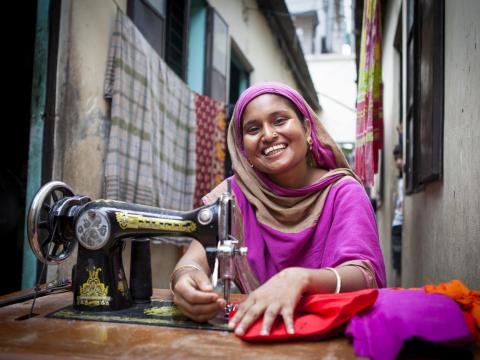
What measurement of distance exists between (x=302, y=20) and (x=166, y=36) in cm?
1111

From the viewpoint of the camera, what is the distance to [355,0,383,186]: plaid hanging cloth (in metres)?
2.88

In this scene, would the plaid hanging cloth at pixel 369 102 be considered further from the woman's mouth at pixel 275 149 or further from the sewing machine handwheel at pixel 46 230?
the sewing machine handwheel at pixel 46 230

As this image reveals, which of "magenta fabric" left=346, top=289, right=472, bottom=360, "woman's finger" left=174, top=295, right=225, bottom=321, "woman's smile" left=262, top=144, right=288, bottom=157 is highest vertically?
"woman's smile" left=262, top=144, right=288, bottom=157

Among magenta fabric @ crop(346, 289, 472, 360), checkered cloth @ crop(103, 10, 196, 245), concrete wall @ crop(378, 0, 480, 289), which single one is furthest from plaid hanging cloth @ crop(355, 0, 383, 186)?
magenta fabric @ crop(346, 289, 472, 360)

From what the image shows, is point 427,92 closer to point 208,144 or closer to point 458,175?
point 458,175

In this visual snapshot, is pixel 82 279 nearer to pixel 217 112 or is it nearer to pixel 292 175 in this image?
pixel 292 175

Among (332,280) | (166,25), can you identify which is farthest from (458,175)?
(166,25)

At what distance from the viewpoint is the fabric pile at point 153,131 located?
2.88 m

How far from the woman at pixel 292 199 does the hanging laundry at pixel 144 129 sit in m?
1.31

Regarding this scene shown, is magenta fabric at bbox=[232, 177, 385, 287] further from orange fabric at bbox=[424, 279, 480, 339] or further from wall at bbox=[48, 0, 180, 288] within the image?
wall at bbox=[48, 0, 180, 288]

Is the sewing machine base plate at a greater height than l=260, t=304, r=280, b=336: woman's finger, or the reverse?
l=260, t=304, r=280, b=336: woman's finger

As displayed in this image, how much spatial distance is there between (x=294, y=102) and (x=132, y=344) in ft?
3.48

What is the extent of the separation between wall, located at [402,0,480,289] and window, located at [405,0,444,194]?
55 mm

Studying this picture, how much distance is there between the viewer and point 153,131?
11.0ft
